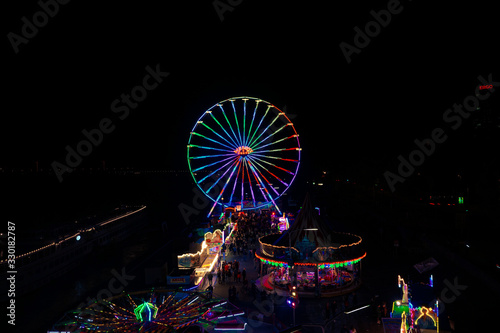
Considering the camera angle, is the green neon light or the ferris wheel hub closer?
the green neon light

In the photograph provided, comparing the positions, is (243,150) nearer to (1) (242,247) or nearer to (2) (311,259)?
(1) (242,247)

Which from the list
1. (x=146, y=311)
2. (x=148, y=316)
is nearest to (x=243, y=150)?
(x=146, y=311)

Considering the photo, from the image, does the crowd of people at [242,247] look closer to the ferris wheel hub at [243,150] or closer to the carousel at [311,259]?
the carousel at [311,259]

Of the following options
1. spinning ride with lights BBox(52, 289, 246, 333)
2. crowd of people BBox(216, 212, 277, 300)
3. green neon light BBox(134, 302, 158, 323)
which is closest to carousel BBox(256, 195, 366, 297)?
crowd of people BBox(216, 212, 277, 300)

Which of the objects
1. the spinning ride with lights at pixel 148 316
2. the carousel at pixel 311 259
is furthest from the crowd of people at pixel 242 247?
the spinning ride with lights at pixel 148 316

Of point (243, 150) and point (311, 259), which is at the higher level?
point (243, 150)

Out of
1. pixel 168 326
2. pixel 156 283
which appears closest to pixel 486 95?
pixel 156 283

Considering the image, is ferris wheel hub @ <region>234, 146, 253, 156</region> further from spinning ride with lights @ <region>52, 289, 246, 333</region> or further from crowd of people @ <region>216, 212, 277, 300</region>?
spinning ride with lights @ <region>52, 289, 246, 333</region>

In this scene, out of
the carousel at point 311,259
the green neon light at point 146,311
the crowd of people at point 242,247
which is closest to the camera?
the green neon light at point 146,311
